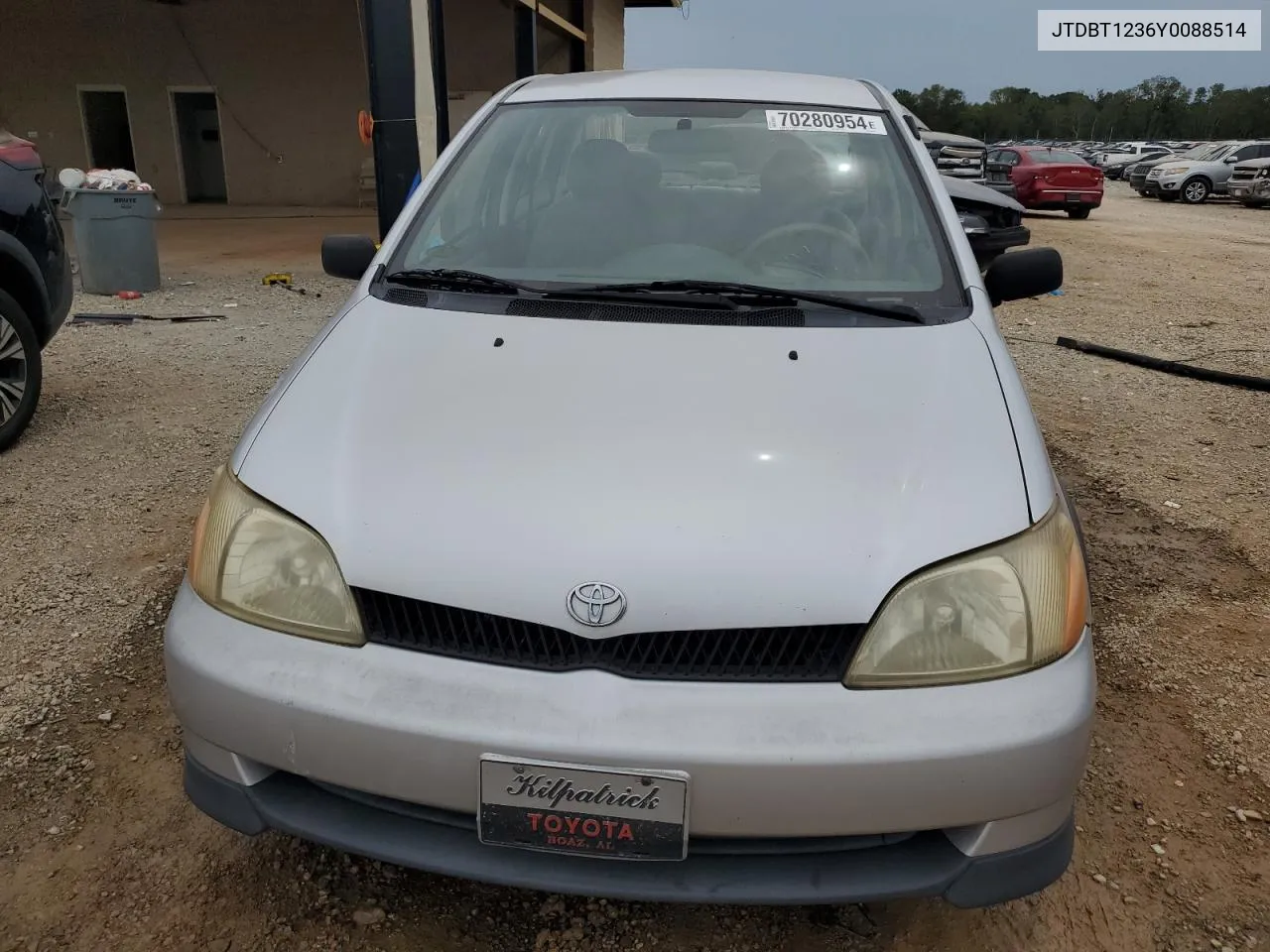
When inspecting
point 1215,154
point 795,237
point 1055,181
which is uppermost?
point 795,237

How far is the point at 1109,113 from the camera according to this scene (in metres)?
89.6

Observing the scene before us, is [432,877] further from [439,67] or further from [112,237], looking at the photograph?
[112,237]

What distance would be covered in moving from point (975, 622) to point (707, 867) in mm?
597

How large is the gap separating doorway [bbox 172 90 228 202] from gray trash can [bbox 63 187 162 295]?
10.9 m

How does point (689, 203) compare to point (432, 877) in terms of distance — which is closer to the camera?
point (432, 877)

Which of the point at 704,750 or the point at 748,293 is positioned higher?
the point at 748,293

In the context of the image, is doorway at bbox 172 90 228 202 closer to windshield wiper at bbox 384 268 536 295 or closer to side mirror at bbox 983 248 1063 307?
windshield wiper at bbox 384 268 536 295

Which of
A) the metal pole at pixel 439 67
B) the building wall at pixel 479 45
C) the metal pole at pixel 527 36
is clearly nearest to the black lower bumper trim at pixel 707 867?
the metal pole at pixel 439 67

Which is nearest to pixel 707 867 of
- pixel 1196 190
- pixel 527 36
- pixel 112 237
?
pixel 112 237

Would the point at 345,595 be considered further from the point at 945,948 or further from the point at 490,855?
the point at 945,948

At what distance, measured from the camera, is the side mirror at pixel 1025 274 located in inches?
110

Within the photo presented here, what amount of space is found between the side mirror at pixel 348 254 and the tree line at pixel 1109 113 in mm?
78750

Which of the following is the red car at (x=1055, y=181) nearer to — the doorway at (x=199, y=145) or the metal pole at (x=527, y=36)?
the metal pole at (x=527, y=36)

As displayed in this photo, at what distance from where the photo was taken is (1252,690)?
9.18 ft
